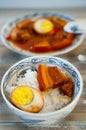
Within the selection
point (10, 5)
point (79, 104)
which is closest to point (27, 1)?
point (10, 5)

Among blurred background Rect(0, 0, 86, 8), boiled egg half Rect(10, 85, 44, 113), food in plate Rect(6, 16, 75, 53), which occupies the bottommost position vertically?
boiled egg half Rect(10, 85, 44, 113)

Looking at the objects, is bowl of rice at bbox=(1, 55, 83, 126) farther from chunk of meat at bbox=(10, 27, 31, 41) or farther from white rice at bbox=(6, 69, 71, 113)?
chunk of meat at bbox=(10, 27, 31, 41)

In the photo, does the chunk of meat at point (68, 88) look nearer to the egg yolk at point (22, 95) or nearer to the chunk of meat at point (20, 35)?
the egg yolk at point (22, 95)

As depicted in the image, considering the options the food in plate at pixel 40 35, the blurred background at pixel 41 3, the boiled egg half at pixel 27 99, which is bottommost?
the boiled egg half at pixel 27 99

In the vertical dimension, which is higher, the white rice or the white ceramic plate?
the white ceramic plate

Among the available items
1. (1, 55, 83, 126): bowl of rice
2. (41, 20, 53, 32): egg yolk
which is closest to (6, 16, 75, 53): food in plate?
(41, 20, 53, 32): egg yolk

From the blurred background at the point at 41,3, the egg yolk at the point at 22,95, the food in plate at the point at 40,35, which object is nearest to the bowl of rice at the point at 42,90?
the egg yolk at the point at 22,95

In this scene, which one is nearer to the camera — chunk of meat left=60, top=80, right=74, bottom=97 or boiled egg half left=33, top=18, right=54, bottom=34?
chunk of meat left=60, top=80, right=74, bottom=97
